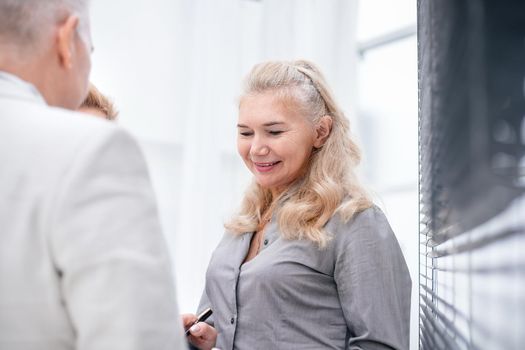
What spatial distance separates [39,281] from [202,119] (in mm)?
2242

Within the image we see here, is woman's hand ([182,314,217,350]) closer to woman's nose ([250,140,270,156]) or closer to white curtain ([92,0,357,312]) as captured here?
woman's nose ([250,140,270,156])

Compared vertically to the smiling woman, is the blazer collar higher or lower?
higher

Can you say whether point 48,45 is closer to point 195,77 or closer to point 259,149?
point 259,149

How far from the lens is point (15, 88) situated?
3.28 ft

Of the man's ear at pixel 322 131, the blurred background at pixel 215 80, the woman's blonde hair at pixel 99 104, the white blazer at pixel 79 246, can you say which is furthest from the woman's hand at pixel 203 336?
the blurred background at pixel 215 80

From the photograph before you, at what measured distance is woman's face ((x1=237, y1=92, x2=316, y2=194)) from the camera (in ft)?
6.27

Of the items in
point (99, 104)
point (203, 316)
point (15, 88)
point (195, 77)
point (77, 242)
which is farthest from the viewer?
point (195, 77)

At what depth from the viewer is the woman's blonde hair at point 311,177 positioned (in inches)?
71.8

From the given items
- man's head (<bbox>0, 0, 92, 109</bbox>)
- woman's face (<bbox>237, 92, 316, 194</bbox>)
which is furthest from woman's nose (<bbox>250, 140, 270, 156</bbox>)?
man's head (<bbox>0, 0, 92, 109</bbox>)

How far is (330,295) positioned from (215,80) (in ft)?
5.28

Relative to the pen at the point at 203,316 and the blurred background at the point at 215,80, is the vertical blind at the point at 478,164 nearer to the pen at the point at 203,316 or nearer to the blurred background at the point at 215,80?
the pen at the point at 203,316

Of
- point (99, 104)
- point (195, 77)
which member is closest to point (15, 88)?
point (99, 104)

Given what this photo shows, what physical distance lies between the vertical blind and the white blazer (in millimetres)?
421

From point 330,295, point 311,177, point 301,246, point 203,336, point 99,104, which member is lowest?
point 203,336
